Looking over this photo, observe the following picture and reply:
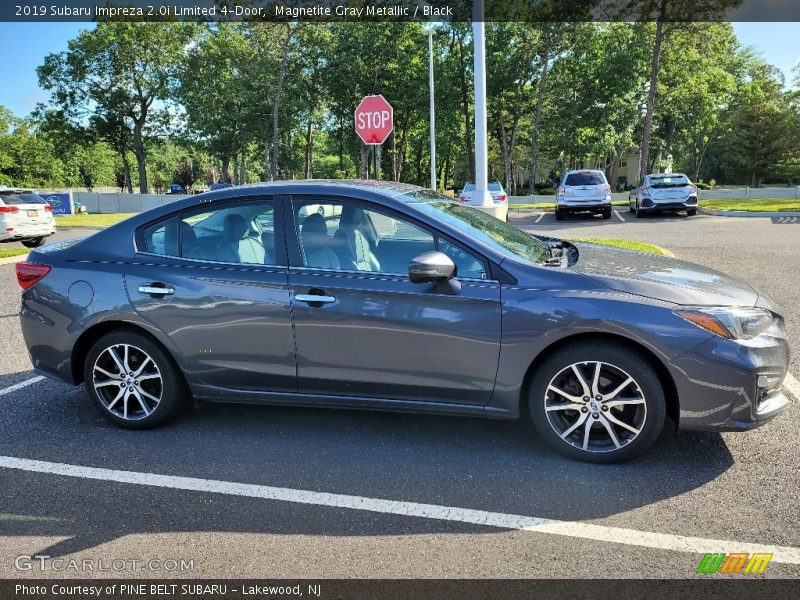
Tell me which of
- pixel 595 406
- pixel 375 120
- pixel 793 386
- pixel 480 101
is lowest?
pixel 793 386

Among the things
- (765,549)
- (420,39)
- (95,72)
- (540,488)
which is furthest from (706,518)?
(95,72)

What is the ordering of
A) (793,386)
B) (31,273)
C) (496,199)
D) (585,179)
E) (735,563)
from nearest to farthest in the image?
(735,563) → (31,273) → (793,386) → (496,199) → (585,179)

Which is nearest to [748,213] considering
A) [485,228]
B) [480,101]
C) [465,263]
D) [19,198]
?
[480,101]

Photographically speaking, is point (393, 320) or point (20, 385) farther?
point (20, 385)

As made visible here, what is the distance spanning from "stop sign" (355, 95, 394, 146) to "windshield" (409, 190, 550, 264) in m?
15.2

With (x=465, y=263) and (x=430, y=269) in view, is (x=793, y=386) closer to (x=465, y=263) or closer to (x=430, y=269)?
(x=465, y=263)

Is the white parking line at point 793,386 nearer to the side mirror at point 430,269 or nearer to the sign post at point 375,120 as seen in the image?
the side mirror at point 430,269

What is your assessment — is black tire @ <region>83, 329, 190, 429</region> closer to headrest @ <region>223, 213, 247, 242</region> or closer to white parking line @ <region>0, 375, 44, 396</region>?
headrest @ <region>223, 213, 247, 242</region>

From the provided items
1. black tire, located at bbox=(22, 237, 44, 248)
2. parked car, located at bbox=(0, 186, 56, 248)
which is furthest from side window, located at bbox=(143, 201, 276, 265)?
black tire, located at bbox=(22, 237, 44, 248)

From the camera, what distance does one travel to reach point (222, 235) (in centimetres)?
407

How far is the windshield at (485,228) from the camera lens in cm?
379

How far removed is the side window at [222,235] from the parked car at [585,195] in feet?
61.5

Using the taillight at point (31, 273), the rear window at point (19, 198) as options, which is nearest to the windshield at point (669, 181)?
the rear window at point (19, 198)

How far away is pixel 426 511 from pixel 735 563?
4.53ft
